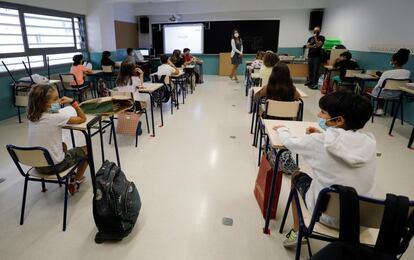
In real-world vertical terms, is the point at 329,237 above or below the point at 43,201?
above

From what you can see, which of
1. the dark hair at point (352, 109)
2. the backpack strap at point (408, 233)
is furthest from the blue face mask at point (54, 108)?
the backpack strap at point (408, 233)

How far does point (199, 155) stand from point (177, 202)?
107cm

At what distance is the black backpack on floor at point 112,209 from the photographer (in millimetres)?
1888

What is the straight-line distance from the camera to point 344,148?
1.27 m

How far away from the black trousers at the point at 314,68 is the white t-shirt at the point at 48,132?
782cm

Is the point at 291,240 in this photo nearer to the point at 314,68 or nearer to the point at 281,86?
the point at 281,86

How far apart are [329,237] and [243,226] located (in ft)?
2.82

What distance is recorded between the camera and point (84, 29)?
7816 millimetres

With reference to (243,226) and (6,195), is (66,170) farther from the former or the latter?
(243,226)

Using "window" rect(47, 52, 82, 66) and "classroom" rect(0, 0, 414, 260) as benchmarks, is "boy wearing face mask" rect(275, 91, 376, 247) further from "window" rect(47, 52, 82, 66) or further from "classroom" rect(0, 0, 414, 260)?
"window" rect(47, 52, 82, 66)

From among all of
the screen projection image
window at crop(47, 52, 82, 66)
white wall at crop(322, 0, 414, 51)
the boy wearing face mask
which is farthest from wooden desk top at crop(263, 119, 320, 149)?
the screen projection image

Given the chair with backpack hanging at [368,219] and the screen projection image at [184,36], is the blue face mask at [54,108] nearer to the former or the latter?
the chair with backpack hanging at [368,219]

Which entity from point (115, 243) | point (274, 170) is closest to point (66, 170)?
point (115, 243)

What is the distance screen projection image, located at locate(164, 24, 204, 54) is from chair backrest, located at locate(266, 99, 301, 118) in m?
8.28
